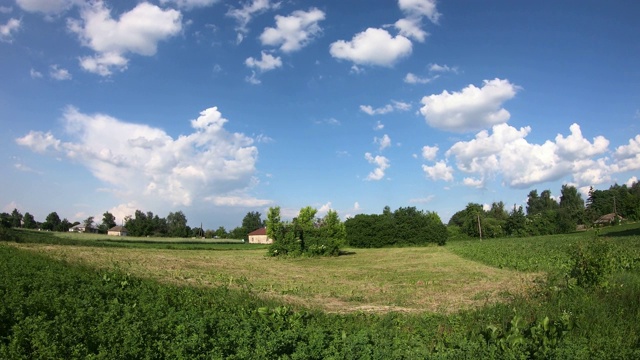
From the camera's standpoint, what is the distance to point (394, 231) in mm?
63656

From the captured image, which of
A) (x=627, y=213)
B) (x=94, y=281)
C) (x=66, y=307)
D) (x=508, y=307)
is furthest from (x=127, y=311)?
(x=627, y=213)

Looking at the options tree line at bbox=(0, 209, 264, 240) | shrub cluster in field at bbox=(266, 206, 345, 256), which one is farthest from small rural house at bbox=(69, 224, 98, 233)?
shrub cluster in field at bbox=(266, 206, 345, 256)

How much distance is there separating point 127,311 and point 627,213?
115739mm

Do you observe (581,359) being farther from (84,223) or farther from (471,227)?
(84,223)

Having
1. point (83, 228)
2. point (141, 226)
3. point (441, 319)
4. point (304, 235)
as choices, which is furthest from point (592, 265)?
point (83, 228)

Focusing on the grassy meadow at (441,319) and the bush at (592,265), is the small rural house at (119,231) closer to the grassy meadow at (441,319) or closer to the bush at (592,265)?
the grassy meadow at (441,319)

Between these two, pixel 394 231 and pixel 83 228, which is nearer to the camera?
pixel 394 231

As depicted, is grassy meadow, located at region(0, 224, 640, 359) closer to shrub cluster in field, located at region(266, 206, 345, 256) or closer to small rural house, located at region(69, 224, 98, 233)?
shrub cluster in field, located at region(266, 206, 345, 256)

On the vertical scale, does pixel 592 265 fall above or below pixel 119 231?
below

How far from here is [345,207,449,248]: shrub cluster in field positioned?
6350 cm

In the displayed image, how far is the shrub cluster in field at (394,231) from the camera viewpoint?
63.5 m

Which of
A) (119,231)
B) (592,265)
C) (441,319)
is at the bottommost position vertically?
(441,319)

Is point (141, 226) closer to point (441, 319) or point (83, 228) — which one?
point (83, 228)

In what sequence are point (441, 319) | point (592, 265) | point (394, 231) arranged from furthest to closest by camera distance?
point (394, 231)
point (592, 265)
point (441, 319)
